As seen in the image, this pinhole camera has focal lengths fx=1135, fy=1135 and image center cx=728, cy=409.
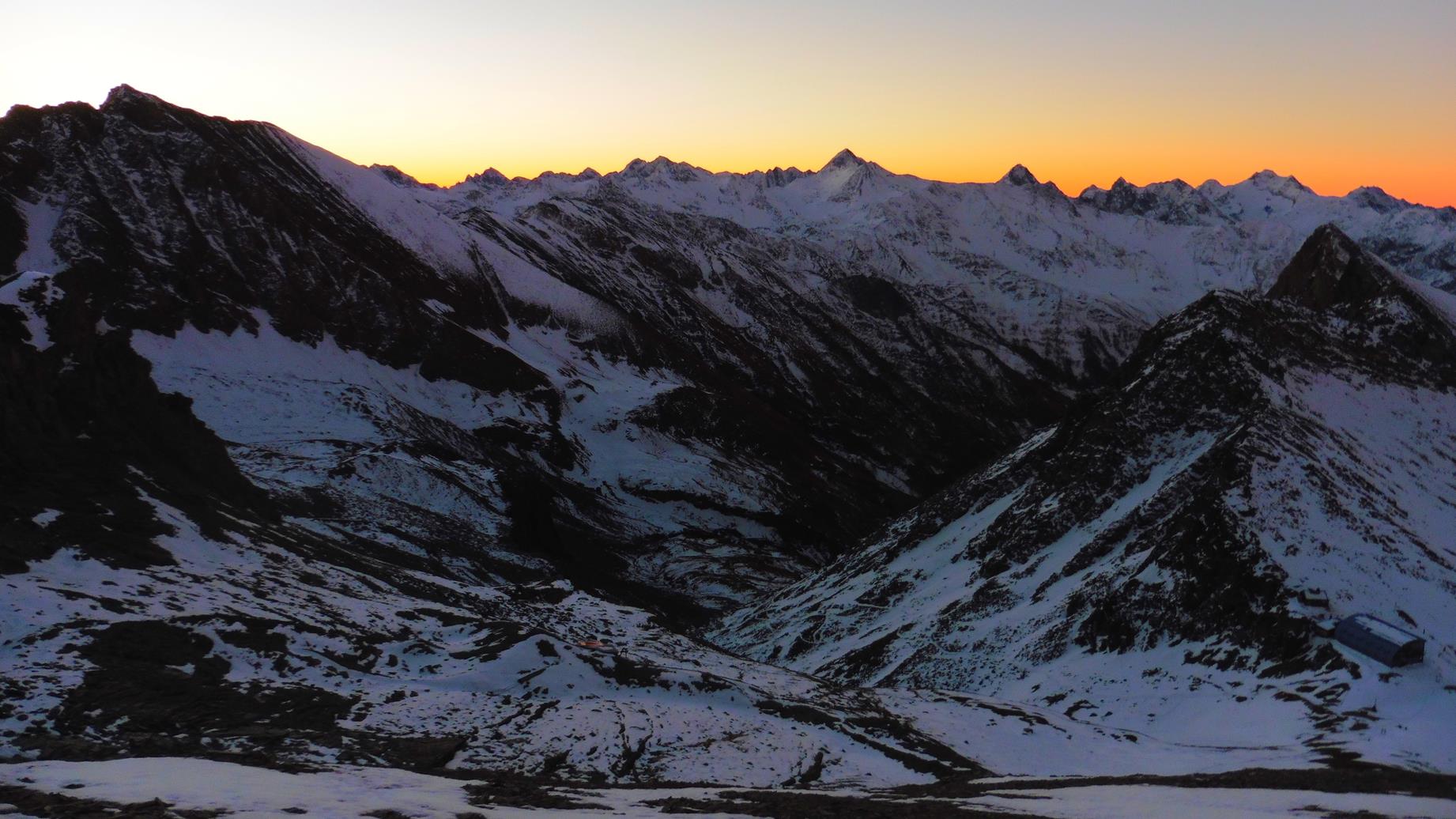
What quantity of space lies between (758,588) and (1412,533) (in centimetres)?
7737

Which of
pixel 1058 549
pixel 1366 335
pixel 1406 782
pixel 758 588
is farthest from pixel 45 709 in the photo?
pixel 758 588

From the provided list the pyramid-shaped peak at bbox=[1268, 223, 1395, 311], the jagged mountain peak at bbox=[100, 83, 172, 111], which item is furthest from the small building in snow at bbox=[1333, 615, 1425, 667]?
the jagged mountain peak at bbox=[100, 83, 172, 111]

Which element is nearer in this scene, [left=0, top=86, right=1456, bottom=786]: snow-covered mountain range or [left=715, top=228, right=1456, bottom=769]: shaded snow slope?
[left=0, top=86, right=1456, bottom=786]: snow-covered mountain range

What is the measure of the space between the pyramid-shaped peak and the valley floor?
79615mm

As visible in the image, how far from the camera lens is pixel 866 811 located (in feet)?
93.5

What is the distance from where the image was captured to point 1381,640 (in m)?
47.0

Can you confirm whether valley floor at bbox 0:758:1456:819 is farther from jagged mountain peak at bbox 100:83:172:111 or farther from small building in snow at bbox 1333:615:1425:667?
jagged mountain peak at bbox 100:83:172:111

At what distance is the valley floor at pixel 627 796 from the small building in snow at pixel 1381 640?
40.0 ft

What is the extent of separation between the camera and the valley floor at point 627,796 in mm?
22891

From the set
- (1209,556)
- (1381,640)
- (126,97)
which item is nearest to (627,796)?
(1381,640)

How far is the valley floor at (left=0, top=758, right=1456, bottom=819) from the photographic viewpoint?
2289 centimetres

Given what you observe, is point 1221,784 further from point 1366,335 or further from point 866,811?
point 1366,335

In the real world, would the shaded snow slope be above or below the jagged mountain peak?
below

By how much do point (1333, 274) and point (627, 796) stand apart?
10170 centimetres
